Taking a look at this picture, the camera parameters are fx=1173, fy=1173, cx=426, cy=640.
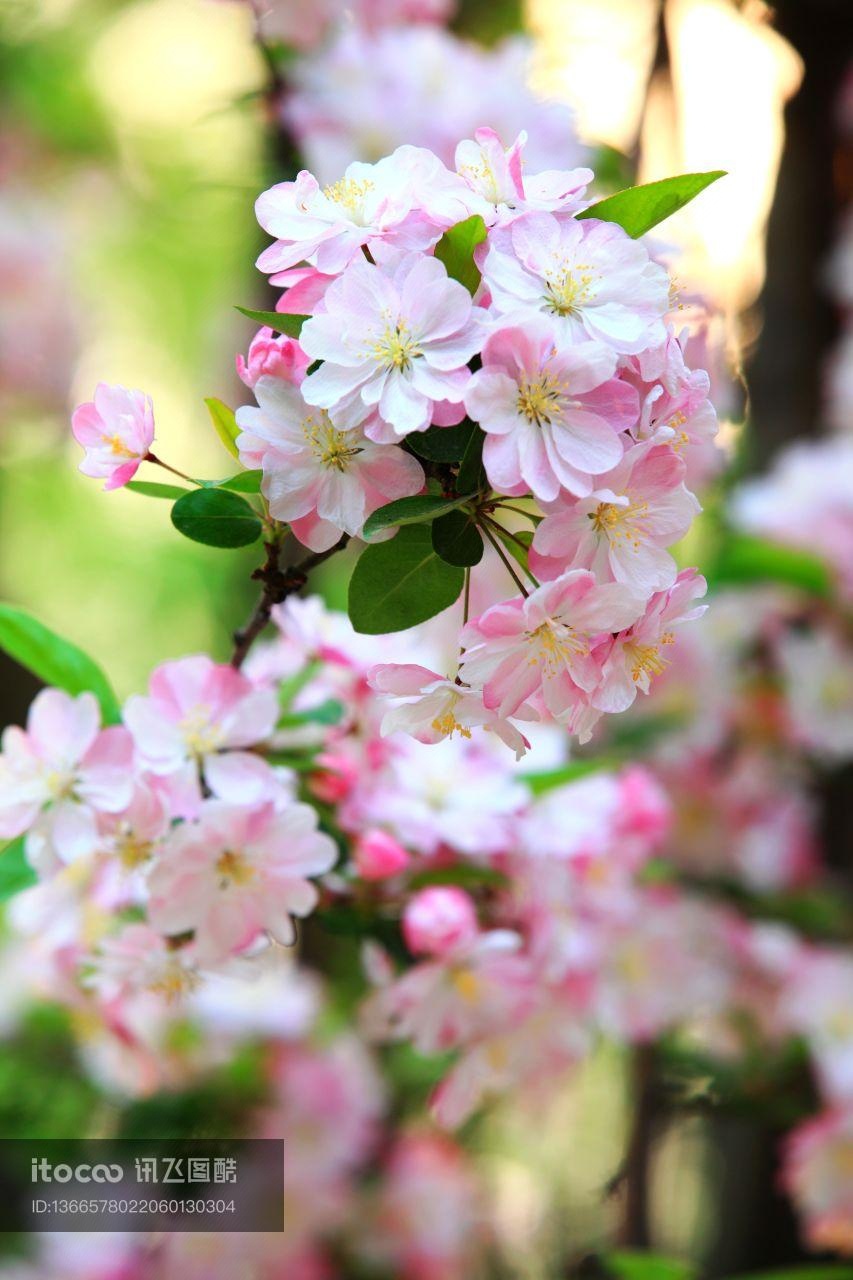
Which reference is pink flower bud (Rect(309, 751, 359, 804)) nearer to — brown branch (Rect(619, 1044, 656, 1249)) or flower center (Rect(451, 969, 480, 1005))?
flower center (Rect(451, 969, 480, 1005))

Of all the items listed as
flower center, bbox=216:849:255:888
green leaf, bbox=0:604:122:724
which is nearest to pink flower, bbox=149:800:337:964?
flower center, bbox=216:849:255:888

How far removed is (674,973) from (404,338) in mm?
940

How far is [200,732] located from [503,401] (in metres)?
0.24

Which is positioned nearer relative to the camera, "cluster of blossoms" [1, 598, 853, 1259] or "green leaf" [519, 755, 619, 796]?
"cluster of blossoms" [1, 598, 853, 1259]

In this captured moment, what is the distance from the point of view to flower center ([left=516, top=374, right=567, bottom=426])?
40cm

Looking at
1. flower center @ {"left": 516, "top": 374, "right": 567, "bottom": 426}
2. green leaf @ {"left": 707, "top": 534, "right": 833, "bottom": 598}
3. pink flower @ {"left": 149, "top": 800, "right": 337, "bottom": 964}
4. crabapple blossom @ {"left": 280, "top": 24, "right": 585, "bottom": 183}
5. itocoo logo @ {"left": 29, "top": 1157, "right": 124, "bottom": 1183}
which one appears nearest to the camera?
flower center @ {"left": 516, "top": 374, "right": 567, "bottom": 426}

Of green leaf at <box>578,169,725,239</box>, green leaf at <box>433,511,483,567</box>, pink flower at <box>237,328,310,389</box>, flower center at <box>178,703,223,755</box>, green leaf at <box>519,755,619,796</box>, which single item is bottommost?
green leaf at <box>519,755,619,796</box>

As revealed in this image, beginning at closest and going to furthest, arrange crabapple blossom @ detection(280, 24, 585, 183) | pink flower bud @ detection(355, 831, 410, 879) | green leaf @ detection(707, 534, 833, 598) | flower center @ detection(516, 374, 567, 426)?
flower center @ detection(516, 374, 567, 426) → pink flower bud @ detection(355, 831, 410, 879) → crabapple blossom @ detection(280, 24, 585, 183) → green leaf @ detection(707, 534, 833, 598)

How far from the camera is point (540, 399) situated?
0.40 meters

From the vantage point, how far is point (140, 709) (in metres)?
0.56

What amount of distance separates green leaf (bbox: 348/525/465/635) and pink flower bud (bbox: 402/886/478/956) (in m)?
0.27

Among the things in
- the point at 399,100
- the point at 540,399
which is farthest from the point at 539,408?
the point at 399,100

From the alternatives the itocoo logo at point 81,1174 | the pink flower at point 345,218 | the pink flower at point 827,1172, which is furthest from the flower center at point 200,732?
the pink flower at point 827,1172

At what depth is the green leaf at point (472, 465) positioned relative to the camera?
0.42m
